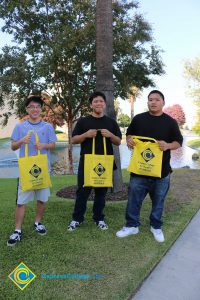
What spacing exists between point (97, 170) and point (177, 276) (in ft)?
5.67

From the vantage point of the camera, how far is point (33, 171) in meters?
4.37

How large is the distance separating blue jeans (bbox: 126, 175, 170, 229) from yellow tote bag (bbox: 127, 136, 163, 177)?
0.56 feet

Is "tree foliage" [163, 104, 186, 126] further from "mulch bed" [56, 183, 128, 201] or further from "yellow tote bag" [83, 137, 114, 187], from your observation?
"yellow tote bag" [83, 137, 114, 187]

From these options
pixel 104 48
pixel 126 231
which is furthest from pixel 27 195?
pixel 104 48

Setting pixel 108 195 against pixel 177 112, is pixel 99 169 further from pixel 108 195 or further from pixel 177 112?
pixel 177 112

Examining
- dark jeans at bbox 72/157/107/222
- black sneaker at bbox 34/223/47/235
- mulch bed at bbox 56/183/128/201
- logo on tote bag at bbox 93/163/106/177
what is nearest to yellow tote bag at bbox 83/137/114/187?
logo on tote bag at bbox 93/163/106/177

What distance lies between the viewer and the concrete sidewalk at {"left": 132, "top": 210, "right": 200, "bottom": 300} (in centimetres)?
330

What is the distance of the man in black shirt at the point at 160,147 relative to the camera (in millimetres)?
4574

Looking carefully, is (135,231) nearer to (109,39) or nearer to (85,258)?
(85,258)

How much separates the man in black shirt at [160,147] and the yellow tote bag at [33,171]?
3.95 ft

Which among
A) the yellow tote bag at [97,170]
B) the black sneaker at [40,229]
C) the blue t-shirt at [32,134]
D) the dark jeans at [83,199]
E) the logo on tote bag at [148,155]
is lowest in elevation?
the black sneaker at [40,229]

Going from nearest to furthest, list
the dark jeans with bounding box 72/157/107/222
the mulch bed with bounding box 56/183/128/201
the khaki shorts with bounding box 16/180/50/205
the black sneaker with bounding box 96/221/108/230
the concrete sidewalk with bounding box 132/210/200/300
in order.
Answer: the concrete sidewalk with bounding box 132/210/200/300, the khaki shorts with bounding box 16/180/50/205, the dark jeans with bounding box 72/157/107/222, the black sneaker with bounding box 96/221/108/230, the mulch bed with bounding box 56/183/128/201

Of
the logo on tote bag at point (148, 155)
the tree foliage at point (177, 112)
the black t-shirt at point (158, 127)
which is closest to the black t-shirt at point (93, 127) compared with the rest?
the black t-shirt at point (158, 127)

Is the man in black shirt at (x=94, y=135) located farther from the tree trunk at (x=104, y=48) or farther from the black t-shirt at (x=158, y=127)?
the tree trunk at (x=104, y=48)
